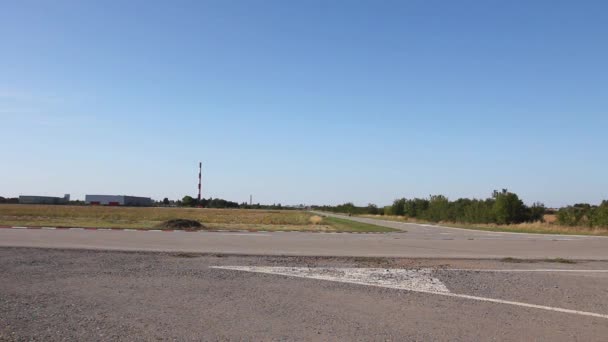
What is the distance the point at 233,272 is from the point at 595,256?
13804mm

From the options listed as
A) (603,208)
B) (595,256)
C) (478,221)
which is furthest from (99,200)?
(595,256)

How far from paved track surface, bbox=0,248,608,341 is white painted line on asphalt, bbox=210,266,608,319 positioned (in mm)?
356

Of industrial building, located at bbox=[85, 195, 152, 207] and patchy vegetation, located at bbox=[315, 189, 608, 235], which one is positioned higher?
industrial building, located at bbox=[85, 195, 152, 207]

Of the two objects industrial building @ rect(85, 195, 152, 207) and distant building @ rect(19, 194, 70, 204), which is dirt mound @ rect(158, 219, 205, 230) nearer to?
industrial building @ rect(85, 195, 152, 207)

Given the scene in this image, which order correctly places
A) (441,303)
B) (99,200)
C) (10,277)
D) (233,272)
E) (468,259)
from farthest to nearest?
(99,200) → (468,259) → (233,272) → (10,277) → (441,303)

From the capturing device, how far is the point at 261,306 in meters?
8.02

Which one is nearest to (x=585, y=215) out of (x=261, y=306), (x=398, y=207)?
(x=261, y=306)

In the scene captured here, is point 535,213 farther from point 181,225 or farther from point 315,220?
point 181,225

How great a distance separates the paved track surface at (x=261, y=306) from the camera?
6.46 metres

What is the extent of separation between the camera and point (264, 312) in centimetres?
761

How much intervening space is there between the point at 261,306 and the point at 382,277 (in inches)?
168

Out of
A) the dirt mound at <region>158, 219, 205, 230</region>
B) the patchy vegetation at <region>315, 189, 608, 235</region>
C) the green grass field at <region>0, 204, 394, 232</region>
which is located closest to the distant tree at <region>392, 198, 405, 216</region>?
the patchy vegetation at <region>315, 189, 608, 235</region>

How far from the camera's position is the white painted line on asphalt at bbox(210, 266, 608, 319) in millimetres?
9586

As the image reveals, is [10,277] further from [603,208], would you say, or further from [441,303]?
[603,208]
